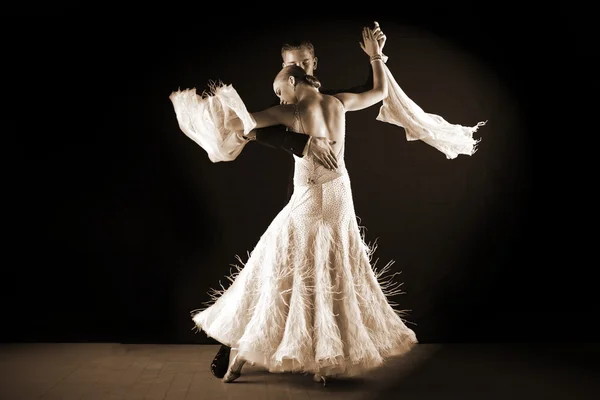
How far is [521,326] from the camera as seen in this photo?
15.6 ft

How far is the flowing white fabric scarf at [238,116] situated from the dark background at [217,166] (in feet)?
2.48

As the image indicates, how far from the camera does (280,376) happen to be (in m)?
3.79

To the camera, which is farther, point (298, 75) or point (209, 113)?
point (298, 75)

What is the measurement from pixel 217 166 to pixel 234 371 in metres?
1.33

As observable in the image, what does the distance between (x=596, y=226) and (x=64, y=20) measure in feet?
11.1

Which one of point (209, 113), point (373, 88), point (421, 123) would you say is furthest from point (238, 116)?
point (421, 123)

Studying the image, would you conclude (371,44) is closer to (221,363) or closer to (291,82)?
(291,82)

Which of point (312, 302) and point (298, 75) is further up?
point (298, 75)

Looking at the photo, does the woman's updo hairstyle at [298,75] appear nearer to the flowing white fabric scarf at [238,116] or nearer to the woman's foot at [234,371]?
the flowing white fabric scarf at [238,116]

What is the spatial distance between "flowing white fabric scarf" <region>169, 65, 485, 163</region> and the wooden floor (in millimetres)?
1072

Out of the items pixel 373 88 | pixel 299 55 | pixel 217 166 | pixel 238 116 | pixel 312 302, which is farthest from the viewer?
pixel 217 166

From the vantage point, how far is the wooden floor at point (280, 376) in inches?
136

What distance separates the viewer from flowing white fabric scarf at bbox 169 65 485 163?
330 cm

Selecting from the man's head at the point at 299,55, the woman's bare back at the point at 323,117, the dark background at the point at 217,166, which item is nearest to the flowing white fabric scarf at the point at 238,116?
the woman's bare back at the point at 323,117
